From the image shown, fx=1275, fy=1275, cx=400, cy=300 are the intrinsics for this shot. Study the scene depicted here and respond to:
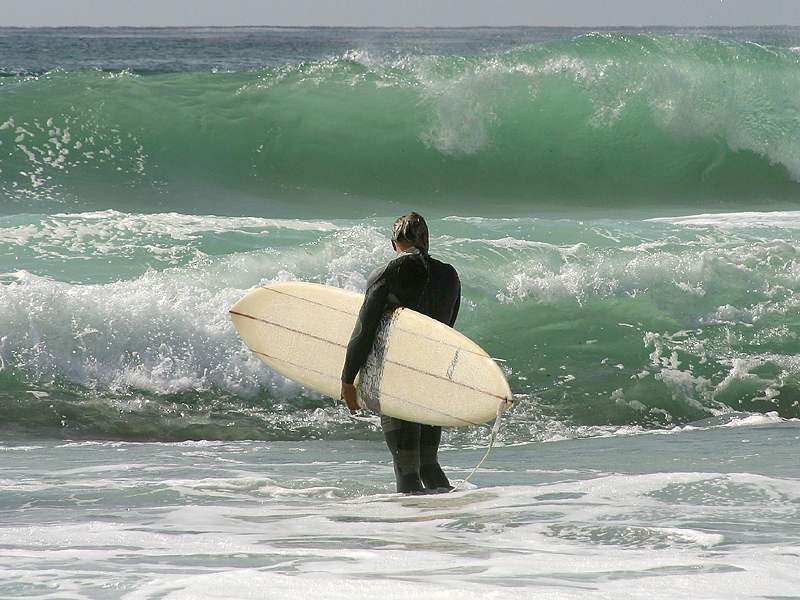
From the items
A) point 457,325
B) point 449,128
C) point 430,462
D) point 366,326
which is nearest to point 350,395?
point 366,326

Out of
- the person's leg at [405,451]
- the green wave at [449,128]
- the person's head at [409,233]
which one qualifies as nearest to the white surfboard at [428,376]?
the person's leg at [405,451]

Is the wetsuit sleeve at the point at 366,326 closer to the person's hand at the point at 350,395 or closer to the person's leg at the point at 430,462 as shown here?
the person's hand at the point at 350,395

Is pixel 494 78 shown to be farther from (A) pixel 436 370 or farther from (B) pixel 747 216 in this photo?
(A) pixel 436 370

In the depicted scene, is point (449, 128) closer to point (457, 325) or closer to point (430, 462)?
point (457, 325)

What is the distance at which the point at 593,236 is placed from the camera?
10.2m

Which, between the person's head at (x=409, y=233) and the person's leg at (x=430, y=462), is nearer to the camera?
the person's head at (x=409, y=233)

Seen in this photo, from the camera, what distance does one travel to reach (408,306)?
5.01m

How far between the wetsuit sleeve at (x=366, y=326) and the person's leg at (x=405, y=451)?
0.24 metres

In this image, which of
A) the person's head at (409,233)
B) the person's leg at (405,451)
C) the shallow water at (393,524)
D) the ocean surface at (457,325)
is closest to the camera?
the shallow water at (393,524)

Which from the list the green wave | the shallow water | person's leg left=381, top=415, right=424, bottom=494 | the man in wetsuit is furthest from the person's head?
the green wave

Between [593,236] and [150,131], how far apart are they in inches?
322

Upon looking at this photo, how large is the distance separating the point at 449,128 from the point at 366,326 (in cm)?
1244

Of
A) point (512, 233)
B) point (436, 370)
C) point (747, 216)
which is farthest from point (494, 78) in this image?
point (436, 370)

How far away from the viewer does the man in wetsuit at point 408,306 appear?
4.89 meters
